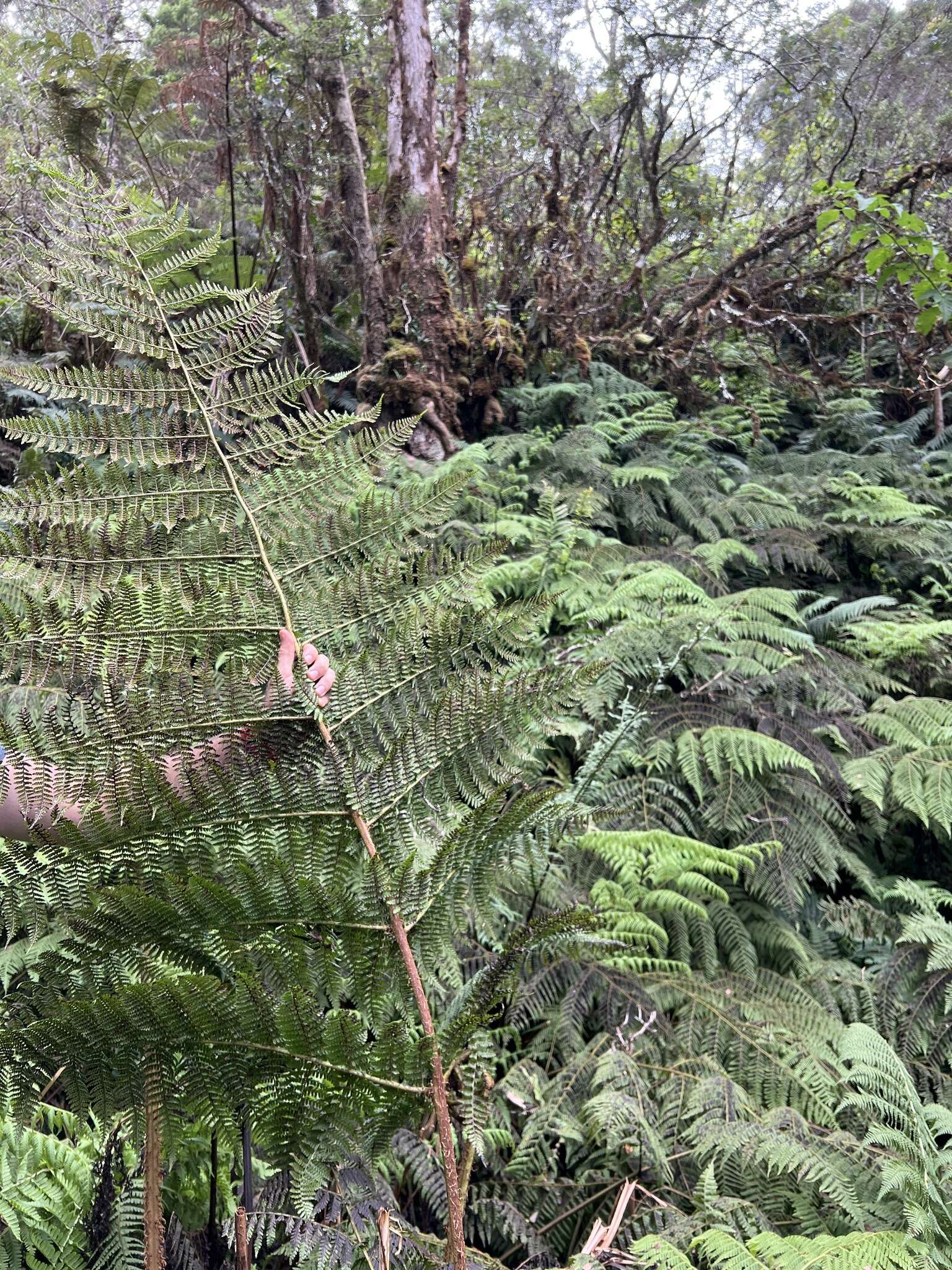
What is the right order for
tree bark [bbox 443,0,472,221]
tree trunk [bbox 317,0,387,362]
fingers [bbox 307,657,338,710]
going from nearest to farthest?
fingers [bbox 307,657,338,710] → tree trunk [bbox 317,0,387,362] → tree bark [bbox 443,0,472,221]

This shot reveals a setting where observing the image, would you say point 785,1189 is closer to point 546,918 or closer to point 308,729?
point 546,918

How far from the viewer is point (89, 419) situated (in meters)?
1.09

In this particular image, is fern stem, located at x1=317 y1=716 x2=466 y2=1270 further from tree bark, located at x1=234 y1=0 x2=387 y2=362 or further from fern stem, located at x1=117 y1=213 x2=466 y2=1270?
tree bark, located at x1=234 y1=0 x2=387 y2=362

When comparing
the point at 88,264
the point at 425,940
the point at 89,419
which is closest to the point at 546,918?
the point at 425,940

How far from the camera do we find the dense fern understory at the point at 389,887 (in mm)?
777

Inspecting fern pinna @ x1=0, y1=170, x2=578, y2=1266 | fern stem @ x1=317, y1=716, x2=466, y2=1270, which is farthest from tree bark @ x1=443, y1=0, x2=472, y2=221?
fern stem @ x1=317, y1=716, x2=466, y2=1270

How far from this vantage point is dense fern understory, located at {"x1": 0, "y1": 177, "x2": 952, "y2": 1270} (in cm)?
78

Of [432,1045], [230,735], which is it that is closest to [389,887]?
A: [432,1045]

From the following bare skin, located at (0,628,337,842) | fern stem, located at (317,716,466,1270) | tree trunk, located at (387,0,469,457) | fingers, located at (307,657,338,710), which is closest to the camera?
fern stem, located at (317,716,466,1270)

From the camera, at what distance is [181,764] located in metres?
0.85

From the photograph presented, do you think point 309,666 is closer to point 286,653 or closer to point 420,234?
point 286,653

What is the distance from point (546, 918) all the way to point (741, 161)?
17629 millimetres

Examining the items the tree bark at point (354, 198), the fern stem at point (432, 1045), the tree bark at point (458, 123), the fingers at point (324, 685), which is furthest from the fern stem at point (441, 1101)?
the tree bark at point (458, 123)

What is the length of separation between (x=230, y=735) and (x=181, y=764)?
0.08m
